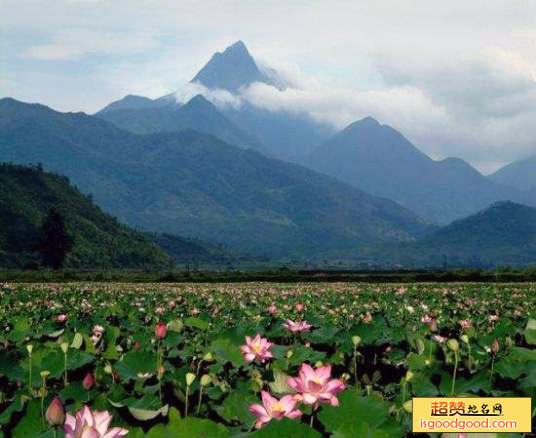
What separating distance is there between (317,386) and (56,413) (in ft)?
4.29

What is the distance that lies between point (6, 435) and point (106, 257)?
177 meters

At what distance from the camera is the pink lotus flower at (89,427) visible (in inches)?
107

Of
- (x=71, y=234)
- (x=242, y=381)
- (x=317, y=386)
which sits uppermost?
(x=71, y=234)

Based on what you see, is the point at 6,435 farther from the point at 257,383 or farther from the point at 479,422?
the point at 479,422

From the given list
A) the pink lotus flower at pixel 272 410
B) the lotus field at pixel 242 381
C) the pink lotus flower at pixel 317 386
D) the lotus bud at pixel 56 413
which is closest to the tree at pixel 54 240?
the lotus field at pixel 242 381

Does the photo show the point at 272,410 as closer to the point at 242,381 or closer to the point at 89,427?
the point at 89,427

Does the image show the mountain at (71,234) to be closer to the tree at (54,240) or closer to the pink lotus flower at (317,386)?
the tree at (54,240)

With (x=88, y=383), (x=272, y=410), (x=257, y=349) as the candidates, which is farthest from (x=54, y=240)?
(x=272, y=410)

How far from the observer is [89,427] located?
2707mm

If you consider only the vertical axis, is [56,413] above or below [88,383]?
above

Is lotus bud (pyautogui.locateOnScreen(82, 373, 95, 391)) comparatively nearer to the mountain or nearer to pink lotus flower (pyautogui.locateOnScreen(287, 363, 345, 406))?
pink lotus flower (pyautogui.locateOnScreen(287, 363, 345, 406))

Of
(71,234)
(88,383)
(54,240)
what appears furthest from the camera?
(71,234)

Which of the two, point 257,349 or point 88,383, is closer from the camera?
point 88,383

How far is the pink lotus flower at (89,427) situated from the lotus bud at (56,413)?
0.04 m
